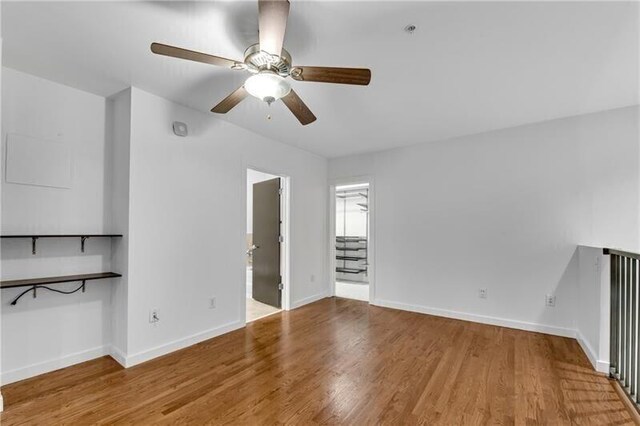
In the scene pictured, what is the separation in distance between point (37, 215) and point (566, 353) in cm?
498

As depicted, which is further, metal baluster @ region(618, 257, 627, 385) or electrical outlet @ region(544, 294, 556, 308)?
electrical outlet @ region(544, 294, 556, 308)

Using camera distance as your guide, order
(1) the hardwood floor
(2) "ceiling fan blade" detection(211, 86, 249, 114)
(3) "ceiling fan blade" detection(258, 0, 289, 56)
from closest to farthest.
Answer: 1. (3) "ceiling fan blade" detection(258, 0, 289, 56)
2. (1) the hardwood floor
3. (2) "ceiling fan blade" detection(211, 86, 249, 114)

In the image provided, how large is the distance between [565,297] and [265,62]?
395cm

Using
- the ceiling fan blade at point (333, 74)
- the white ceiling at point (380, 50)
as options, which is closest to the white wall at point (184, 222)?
the white ceiling at point (380, 50)

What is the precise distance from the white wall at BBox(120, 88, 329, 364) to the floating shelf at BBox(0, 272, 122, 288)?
0.25 m

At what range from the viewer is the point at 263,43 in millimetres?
1608

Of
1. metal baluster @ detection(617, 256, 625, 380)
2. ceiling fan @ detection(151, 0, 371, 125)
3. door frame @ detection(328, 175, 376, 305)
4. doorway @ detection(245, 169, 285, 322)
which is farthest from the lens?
door frame @ detection(328, 175, 376, 305)

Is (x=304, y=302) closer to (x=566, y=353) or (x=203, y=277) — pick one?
(x=203, y=277)

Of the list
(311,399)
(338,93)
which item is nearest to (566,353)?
(311,399)

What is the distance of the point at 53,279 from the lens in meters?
2.44

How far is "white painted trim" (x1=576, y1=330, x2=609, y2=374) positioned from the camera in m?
2.49

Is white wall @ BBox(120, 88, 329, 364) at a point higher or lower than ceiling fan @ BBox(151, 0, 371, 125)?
lower

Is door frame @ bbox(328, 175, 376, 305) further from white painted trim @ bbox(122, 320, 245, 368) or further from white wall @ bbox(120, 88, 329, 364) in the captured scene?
white painted trim @ bbox(122, 320, 245, 368)

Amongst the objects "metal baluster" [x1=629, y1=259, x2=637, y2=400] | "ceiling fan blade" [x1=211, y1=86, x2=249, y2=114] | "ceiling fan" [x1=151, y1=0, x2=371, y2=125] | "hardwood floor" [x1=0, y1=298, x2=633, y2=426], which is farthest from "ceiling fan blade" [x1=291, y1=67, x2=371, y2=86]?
"metal baluster" [x1=629, y1=259, x2=637, y2=400]
